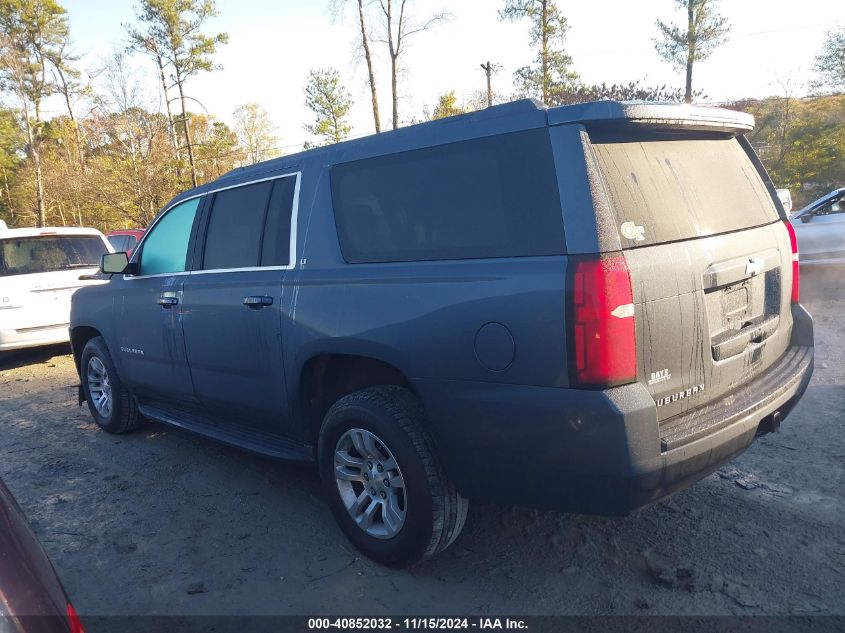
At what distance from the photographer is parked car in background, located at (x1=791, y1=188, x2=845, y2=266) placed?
9633mm

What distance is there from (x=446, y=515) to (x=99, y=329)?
12.2ft

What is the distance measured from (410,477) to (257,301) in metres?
1.39

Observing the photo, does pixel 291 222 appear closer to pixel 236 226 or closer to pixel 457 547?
pixel 236 226

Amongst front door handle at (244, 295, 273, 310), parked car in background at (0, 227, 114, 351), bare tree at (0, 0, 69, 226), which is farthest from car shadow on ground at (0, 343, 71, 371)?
bare tree at (0, 0, 69, 226)

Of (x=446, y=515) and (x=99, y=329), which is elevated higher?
(x=99, y=329)

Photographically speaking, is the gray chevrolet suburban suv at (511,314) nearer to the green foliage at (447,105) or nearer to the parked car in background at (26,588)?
the parked car in background at (26,588)

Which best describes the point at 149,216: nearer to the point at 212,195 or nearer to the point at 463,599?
the point at 212,195

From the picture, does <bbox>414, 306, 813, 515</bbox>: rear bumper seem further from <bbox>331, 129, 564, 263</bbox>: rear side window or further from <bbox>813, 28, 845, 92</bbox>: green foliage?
<bbox>813, 28, 845, 92</bbox>: green foliage

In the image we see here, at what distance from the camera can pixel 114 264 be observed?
15.9 ft

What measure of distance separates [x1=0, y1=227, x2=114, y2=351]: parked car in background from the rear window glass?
7.58 metres

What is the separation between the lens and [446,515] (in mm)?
2824

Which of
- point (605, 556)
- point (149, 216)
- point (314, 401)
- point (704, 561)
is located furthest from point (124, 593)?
point (149, 216)

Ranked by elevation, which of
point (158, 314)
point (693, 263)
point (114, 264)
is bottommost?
point (158, 314)

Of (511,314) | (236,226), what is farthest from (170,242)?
(511,314)
